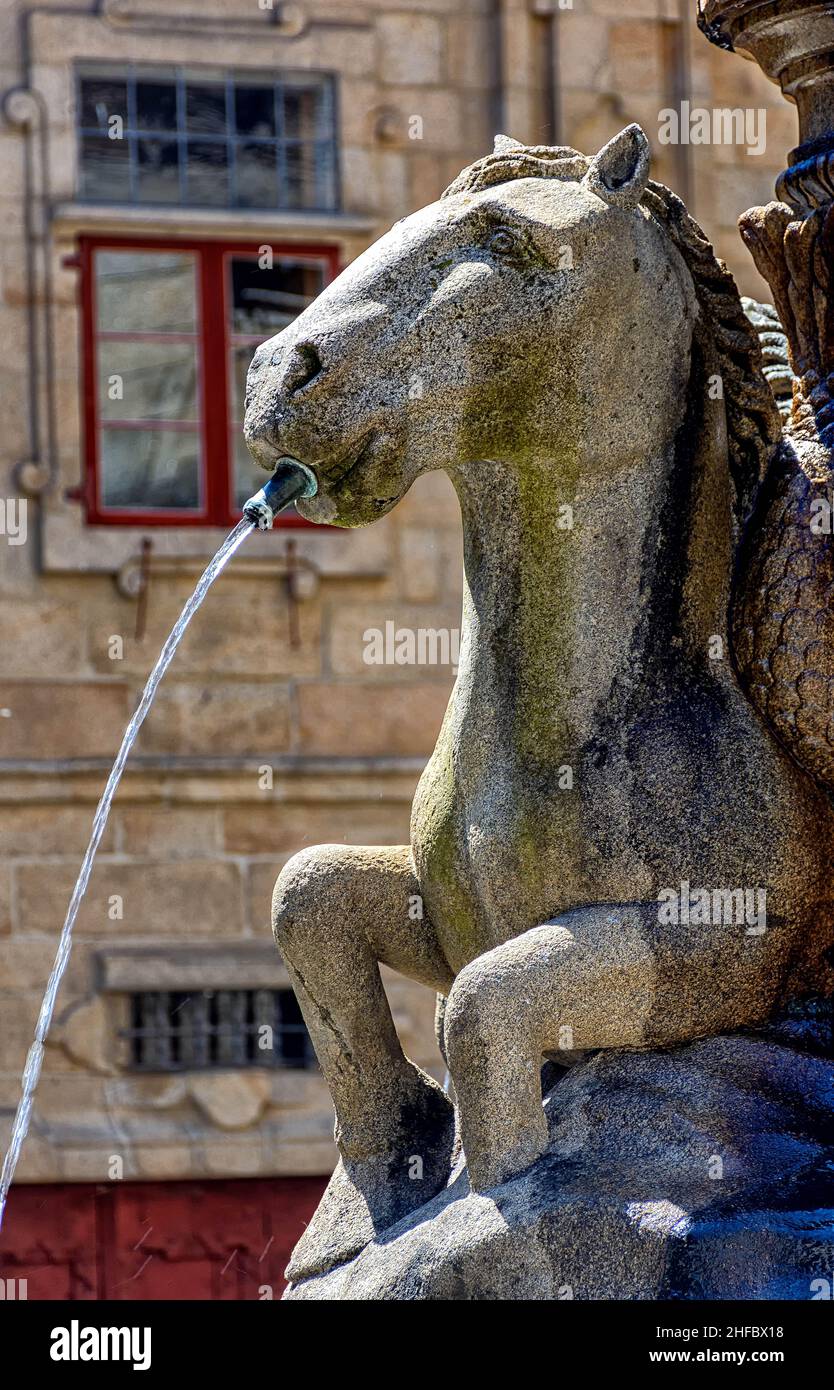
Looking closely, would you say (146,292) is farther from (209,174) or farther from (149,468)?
(149,468)

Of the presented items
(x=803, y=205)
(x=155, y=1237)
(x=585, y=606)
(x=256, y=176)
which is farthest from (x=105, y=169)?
(x=585, y=606)

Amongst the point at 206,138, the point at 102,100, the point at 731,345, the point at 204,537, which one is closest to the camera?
the point at 731,345

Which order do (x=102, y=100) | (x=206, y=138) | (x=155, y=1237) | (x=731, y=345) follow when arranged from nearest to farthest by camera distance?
(x=731, y=345) → (x=155, y=1237) → (x=102, y=100) → (x=206, y=138)

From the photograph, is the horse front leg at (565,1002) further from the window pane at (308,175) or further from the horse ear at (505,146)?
the window pane at (308,175)

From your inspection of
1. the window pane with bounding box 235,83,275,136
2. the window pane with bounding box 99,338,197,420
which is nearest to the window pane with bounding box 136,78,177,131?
the window pane with bounding box 235,83,275,136

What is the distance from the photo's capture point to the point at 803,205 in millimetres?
3830

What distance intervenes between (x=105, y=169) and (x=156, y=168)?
219 mm

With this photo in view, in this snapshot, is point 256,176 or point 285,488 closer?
point 285,488

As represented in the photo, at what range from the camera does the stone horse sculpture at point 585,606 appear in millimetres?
3521

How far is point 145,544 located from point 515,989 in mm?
9169

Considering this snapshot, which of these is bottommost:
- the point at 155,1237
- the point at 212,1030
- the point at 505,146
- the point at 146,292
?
the point at 155,1237

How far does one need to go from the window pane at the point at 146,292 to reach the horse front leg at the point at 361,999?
9089 millimetres

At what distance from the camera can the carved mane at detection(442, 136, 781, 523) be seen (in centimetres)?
371

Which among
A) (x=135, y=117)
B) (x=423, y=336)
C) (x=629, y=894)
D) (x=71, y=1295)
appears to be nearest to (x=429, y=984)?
(x=629, y=894)
